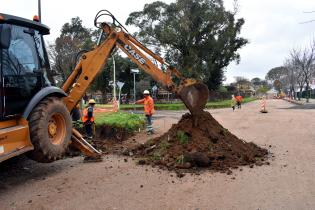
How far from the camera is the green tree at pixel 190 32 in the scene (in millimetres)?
45334

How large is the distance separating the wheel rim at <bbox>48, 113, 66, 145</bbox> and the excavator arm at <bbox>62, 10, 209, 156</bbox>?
1026 millimetres

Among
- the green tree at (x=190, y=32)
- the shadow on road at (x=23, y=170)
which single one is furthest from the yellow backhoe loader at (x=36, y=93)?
the green tree at (x=190, y=32)

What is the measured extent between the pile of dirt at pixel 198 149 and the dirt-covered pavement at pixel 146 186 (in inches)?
15.4

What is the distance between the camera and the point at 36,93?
23.9 feet

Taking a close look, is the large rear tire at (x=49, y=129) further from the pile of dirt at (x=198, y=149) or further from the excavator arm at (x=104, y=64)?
the pile of dirt at (x=198, y=149)

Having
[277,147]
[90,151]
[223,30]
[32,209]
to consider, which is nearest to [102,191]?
[32,209]

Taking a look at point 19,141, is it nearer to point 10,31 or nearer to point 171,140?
point 10,31

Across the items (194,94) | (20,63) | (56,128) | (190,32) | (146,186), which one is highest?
(190,32)

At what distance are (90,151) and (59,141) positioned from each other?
142 centimetres

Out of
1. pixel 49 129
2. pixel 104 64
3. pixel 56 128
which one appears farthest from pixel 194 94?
pixel 49 129

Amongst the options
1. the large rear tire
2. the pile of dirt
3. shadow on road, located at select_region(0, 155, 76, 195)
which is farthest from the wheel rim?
the pile of dirt

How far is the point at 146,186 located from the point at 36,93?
266 cm

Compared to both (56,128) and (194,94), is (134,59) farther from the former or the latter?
(56,128)

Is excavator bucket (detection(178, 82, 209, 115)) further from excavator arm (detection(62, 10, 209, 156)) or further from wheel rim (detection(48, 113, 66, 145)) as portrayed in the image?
wheel rim (detection(48, 113, 66, 145))
